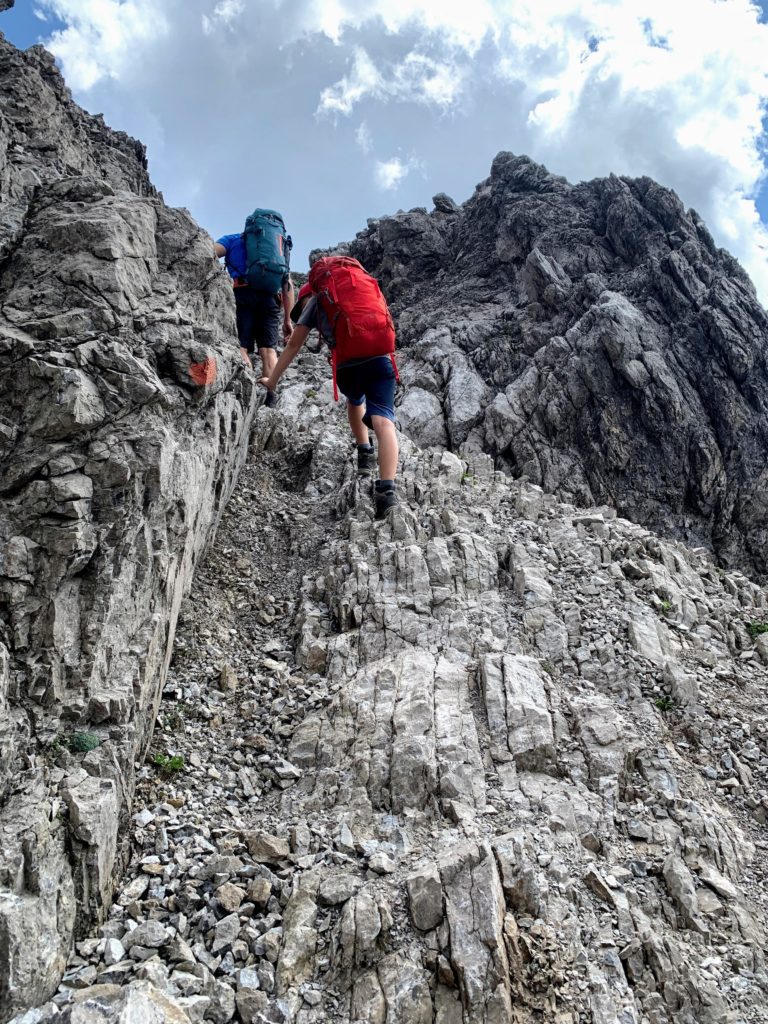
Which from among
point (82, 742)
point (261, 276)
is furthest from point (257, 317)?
point (82, 742)

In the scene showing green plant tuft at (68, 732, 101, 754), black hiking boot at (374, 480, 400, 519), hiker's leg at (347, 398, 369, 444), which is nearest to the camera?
green plant tuft at (68, 732, 101, 754)

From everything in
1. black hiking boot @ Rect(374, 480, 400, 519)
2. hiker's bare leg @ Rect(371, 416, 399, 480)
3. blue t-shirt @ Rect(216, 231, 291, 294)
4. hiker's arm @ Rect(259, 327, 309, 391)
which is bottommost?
black hiking boot @ Rect(374, 480, 400, 519)

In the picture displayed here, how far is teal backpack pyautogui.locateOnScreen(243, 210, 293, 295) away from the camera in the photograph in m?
11.7

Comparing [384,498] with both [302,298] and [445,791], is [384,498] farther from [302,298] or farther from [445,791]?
[445,791]

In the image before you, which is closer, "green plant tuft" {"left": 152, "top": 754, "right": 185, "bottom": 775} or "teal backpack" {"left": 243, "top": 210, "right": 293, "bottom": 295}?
"green plant tuft" {"left": 152, "top": 754, "right": 185, "bottom": 775}

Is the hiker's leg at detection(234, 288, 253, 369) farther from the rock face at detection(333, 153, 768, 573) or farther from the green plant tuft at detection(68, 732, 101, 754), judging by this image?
the rock face at detection(333, 153, 768, 573)

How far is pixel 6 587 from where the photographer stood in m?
5.27

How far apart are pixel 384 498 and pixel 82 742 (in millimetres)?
6472

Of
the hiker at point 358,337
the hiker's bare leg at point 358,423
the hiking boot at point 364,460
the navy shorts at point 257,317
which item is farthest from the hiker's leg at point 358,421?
the navy shorts at point 257,317

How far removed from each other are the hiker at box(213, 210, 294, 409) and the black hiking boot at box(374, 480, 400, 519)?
3614mm

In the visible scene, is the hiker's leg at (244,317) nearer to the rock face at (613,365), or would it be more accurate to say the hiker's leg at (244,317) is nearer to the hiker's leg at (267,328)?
the hiker's leg at (267,328)

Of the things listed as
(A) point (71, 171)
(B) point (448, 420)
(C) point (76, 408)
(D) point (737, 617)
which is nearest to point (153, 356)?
(C) point (76, 408)

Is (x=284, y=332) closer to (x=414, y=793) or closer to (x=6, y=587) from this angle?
(x=6, y=587)

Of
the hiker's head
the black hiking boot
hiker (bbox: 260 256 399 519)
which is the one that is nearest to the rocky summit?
the black hiking boot
